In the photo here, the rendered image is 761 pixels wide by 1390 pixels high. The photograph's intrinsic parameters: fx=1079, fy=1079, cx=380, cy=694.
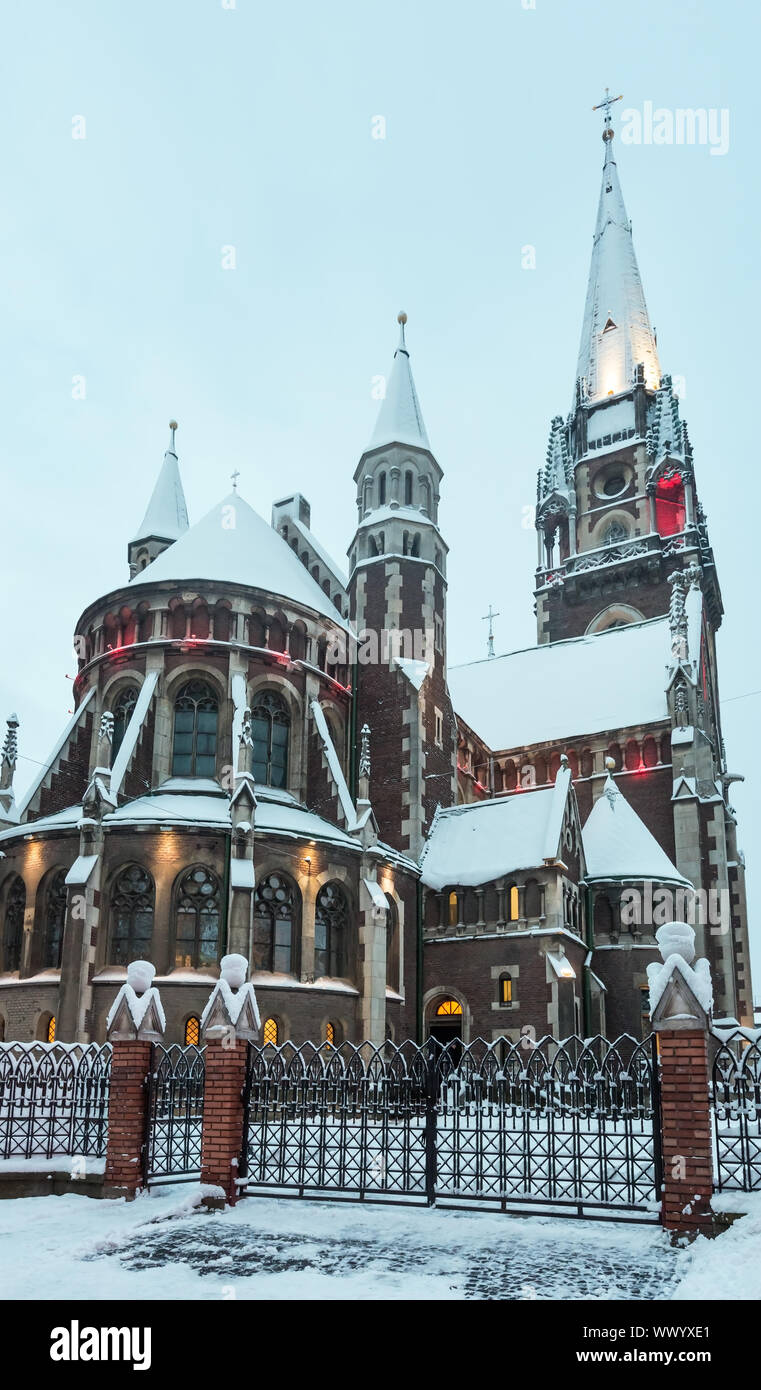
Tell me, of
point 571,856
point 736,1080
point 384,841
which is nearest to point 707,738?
point 571,856

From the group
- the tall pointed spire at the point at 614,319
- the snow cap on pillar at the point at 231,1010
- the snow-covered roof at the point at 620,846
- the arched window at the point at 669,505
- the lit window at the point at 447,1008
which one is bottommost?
the lit window at the point at 447,1008

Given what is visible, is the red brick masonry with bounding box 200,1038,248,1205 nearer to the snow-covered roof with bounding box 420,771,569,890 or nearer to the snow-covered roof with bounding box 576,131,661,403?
the snow-covered roof with bounding box 420,771,569,890

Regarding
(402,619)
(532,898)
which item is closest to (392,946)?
(532,898)

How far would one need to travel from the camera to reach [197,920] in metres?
28.6

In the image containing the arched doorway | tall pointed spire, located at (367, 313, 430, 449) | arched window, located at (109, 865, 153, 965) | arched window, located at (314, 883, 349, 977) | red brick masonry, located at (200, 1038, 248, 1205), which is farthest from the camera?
tall pointed spire, located at (367, 313, 430, 449)

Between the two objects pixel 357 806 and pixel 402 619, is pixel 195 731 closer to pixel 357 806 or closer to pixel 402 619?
pixel 357 806

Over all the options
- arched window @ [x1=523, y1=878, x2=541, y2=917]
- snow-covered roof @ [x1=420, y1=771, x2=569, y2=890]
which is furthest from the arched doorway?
arched window @ [x1=523, y1=878, x2=541, y2=917]

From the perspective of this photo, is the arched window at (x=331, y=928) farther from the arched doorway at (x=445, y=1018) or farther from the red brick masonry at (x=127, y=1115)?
the red brick masonry at (x=127, y=1115)

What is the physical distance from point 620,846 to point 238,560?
54.0ft

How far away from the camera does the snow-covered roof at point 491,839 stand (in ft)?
111

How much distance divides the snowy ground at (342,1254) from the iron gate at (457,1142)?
0.35 meters

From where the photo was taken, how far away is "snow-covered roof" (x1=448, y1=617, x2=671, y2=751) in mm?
45000

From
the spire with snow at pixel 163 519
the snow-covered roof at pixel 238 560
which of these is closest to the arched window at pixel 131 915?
the snow-covered roof at pixel 238 560
